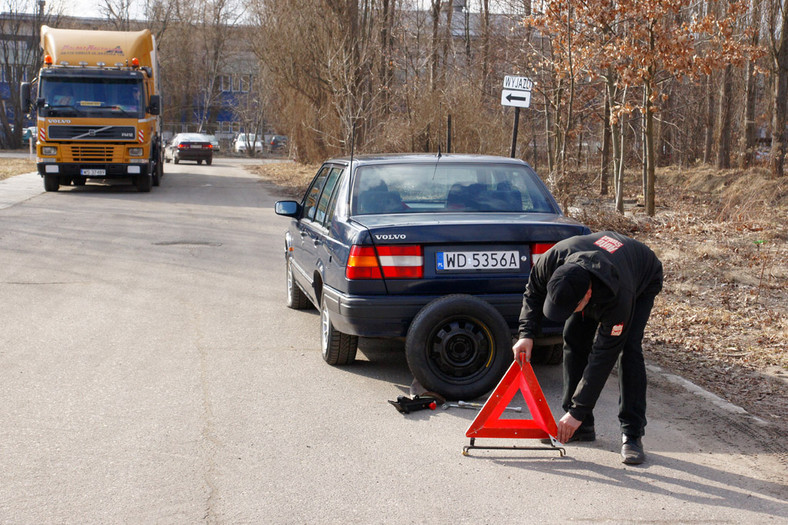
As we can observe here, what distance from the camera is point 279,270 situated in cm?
1104

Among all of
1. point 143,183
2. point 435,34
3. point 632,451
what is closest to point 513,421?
point 632,451

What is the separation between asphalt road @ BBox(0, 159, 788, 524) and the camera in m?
3.92

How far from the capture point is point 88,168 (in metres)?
22.0

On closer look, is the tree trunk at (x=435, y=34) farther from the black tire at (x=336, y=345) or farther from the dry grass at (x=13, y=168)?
the black tire at (x=336, y=345)

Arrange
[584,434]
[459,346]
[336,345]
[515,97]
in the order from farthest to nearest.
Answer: [515,97], [336,345], [459,346], [584,434]

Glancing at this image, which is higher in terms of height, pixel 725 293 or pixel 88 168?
pixel 88 168

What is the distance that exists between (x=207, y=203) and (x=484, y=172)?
587 inches

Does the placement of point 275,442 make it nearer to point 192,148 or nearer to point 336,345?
point 336,345

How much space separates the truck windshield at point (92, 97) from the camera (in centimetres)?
2127

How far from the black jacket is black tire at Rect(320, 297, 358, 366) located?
6.69 ft

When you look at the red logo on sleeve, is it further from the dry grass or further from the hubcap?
the dry grass

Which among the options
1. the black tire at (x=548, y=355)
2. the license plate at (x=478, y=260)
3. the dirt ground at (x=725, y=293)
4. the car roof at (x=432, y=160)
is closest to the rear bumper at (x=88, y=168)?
the dirt ground at (x=725, y=293)

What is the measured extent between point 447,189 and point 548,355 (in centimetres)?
151

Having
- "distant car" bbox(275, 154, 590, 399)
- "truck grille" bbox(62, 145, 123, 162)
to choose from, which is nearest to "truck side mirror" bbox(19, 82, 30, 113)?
"truck grille" bbox(62, 145, 123, 162)
